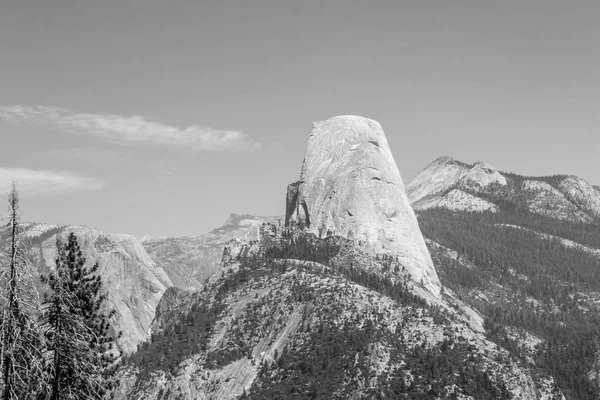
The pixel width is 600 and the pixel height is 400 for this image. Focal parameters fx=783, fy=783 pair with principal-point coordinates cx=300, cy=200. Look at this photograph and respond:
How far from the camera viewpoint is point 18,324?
3547cm

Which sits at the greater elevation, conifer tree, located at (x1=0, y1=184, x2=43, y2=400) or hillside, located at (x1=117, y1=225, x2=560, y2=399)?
conifer tree, located at (x1=0, y1=184, x2=43, y2=400)

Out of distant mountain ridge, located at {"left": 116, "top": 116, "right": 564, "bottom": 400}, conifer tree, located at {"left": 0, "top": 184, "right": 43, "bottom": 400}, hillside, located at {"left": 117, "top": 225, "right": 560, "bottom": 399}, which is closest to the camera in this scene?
conifer tree, located at {"left": 0, "top": 184, "right": 43, "bottom": 400}

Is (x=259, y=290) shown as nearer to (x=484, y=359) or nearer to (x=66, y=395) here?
(x=484, y=359)

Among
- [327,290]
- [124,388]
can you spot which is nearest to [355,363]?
[327,290]

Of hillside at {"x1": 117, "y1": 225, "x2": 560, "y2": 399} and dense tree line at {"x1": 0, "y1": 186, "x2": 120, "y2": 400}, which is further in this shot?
hillside at {"x1": 117, "y1": 225, "x2": 560, "y2": 399}

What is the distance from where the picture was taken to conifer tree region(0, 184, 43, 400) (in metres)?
34.7

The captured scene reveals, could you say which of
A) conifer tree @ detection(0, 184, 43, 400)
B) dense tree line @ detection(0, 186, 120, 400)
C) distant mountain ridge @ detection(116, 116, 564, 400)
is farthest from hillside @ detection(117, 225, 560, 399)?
conifer tree @ detection(0, 184, 43, 400)

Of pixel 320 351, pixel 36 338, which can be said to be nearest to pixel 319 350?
pixel 320 351

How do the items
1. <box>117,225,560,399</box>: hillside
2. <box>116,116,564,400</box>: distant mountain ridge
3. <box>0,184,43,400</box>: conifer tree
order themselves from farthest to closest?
<box>117,225,560,399</box>: hillside, <box>116,116,564,400</box>: distant mountain ridge, <box>0,184,43,400</box>: conifer tree

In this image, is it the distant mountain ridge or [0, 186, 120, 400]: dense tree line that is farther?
the distant mountain ridge

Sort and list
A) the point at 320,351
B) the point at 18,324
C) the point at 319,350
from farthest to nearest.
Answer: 1. the point at 319,350
2. the point at 320,351
3. the point at 18,324

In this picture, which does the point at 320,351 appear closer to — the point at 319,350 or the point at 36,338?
the point at 319,350

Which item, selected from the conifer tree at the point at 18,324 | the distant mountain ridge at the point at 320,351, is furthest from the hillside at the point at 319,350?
the conifer tree at the point at 18,324

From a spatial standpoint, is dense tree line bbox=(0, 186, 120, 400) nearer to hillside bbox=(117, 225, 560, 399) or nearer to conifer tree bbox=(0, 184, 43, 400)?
conifer tree bbox=(0, 184, 43, 400)
